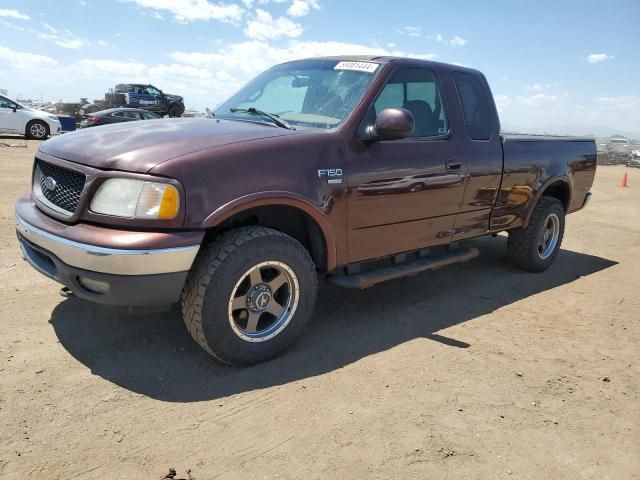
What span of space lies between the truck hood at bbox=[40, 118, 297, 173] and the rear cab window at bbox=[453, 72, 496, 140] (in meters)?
1.89

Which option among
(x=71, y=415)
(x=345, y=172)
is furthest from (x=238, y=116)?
(x=71, y=415)

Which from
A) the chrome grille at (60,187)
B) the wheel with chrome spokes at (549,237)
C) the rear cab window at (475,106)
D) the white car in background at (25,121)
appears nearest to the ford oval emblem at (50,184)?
the chrome grille at (60,187)

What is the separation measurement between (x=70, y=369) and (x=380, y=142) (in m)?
2.50

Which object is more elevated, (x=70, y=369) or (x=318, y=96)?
(x=318, y=96)

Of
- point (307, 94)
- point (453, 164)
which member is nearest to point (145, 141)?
point (307, 94)

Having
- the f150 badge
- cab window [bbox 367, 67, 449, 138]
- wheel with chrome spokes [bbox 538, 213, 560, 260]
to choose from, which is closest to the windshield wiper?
the f150 badge

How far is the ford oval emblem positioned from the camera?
10.6 ft

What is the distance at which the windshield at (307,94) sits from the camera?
3828 mm

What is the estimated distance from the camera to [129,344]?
3477mm

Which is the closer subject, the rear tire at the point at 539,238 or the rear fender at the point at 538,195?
the rear fender at the point at 538,195

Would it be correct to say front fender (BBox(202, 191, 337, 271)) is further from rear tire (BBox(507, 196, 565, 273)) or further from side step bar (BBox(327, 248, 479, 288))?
rear tire (BBox(507, 196, 565, 273))

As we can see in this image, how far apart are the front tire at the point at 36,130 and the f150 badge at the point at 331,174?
58.2ft

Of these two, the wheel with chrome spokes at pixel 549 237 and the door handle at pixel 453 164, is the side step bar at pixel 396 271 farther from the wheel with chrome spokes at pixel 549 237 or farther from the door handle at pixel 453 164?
the wheel with chrome spokes at pixel 549 237

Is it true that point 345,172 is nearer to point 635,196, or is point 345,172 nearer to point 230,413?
point 230,413
